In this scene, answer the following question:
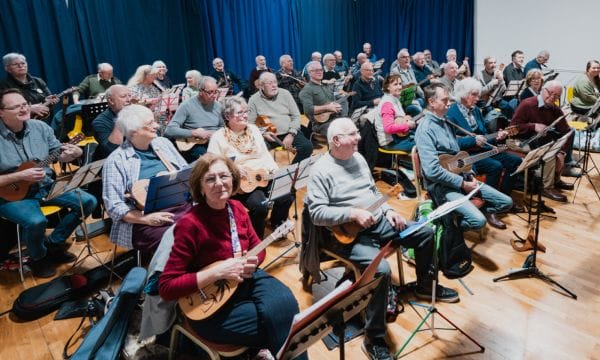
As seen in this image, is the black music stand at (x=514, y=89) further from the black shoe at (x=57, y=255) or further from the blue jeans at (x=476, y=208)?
the black shoe at (x=57, y=255)

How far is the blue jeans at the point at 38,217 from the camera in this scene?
298 cm

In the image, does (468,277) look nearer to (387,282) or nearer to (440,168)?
(440,168)

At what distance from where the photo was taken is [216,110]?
4445 mm

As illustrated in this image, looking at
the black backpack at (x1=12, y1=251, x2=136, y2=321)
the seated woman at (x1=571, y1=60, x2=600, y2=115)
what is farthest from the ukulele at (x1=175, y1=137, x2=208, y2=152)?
the seated woman at (x1=571, y1=60, x2=600, y2=115)

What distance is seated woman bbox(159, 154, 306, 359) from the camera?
5.90 ft

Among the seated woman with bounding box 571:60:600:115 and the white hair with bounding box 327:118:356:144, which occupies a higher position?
the white hair with bounding box 327:118:356:144

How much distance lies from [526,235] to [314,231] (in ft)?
Result: 7.53

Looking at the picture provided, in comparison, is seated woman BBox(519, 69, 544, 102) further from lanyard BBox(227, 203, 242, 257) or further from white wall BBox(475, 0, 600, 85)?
white wall BBox(475, 0, 600, 85)

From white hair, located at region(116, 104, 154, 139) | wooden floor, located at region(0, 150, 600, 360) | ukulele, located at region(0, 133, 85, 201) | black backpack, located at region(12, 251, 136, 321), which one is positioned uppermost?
white hair, located at region(116, 104, 154, 139)

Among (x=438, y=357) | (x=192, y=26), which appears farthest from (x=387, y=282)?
(x=192, y=26)

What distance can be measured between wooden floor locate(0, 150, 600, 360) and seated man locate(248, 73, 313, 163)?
163 centimetres

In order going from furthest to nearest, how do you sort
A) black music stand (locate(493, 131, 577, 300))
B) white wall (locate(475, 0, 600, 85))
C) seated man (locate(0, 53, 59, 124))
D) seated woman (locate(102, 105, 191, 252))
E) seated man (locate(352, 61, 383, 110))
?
1. white wall (locate(475, 0, 600, 85))
2. seated man (locate(352, 61, 383, 110))
3. seated man (locate(0, 53, 59, 124))
4. black music stand (locate(493, 131, 577, 300))
5. seated woman (locate(102, 105, 191, 252))

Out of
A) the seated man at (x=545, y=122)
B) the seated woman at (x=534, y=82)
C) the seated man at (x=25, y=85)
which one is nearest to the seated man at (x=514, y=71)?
the seated woman at (x=534, y=82)

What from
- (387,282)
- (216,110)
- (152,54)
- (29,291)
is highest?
(152,54)
